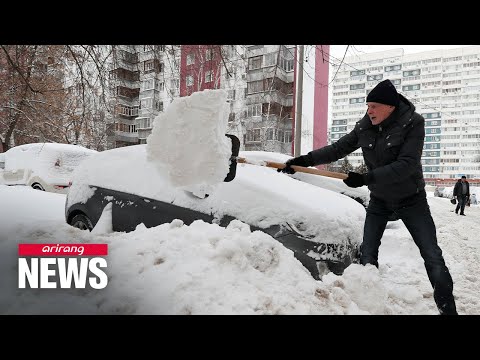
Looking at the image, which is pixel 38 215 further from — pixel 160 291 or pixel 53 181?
pixel 160 291

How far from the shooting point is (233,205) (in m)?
2.92

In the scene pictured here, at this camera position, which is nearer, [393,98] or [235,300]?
[235,300]

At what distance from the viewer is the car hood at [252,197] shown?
2.75m

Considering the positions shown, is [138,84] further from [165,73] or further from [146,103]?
[146,103]

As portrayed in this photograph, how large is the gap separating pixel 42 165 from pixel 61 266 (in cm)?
379

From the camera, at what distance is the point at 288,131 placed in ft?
44.9

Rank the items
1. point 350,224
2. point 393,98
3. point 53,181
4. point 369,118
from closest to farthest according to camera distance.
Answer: point 393,98
point 369,118
point 350,224
point 53,181

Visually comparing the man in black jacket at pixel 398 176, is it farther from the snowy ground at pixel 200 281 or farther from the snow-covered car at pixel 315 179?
the snow-covered car at pixel 315 179

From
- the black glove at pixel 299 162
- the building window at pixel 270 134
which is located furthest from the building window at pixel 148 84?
the building window at pixel 270 134

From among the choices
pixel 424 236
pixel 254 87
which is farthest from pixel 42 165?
pixel 424 236

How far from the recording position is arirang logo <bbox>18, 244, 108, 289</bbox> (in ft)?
A: 7.86

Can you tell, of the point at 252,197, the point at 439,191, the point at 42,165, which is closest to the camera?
the point at 252,197

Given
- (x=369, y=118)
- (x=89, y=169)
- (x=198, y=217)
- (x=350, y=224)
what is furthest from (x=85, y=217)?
(x=369, y=118)

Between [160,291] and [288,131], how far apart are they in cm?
1200
